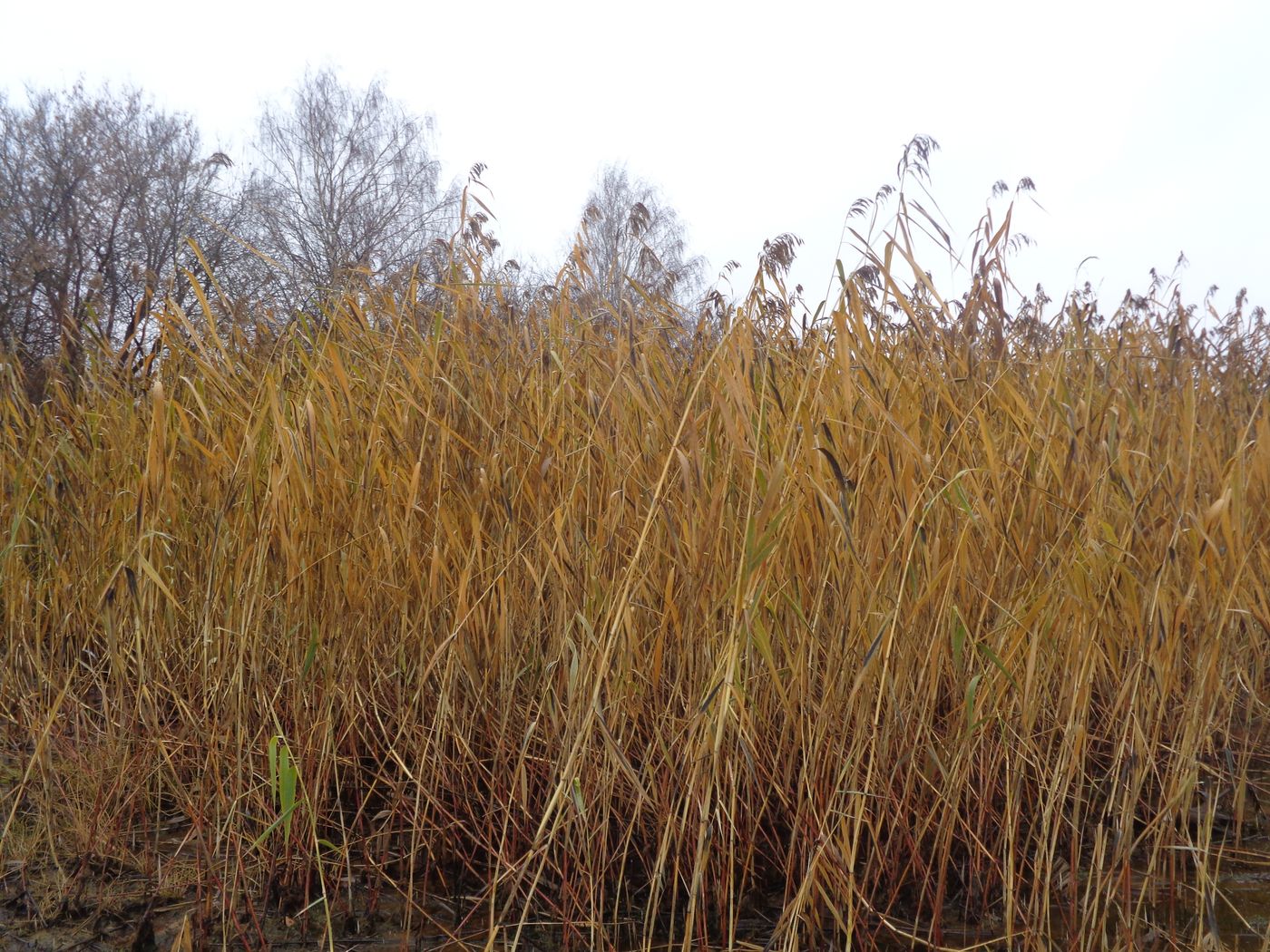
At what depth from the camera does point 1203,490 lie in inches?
67.1

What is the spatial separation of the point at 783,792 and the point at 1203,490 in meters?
0.99

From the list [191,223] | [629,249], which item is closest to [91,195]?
[191,223]

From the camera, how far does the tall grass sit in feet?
4.43

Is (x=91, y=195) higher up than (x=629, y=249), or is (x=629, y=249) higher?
(x=91, y=195)

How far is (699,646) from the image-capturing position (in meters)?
1.50

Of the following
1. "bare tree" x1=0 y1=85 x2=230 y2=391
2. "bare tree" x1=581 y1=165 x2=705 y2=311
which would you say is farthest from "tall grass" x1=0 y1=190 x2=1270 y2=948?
"bare tree" x1=0 y1=85 x2=230 y2=391

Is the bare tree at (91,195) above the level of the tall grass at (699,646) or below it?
above

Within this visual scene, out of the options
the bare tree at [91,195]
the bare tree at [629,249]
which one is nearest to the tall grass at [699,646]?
the bare tree at [629,249]

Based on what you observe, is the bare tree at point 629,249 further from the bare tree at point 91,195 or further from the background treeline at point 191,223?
the bare tree at point 91,195

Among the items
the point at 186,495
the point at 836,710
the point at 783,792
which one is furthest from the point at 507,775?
the point at 186,495

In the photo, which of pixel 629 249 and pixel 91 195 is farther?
pixel 91 195

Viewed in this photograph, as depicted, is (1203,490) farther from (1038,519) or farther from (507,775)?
(507,775)

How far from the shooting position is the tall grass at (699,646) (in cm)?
135

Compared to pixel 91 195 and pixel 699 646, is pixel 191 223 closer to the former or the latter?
pixel 91 195
